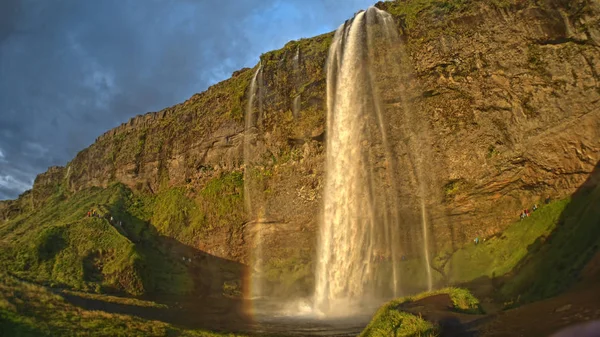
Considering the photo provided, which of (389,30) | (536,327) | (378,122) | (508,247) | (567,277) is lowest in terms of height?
(536,327)

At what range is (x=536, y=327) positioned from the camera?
966cm

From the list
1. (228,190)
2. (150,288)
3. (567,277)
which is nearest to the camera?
(567,277)

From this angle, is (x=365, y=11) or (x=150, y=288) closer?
(x=365, y=11)

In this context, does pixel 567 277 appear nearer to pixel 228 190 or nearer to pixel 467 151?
pixel 467 151

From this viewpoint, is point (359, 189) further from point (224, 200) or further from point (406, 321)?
point (406, 321)

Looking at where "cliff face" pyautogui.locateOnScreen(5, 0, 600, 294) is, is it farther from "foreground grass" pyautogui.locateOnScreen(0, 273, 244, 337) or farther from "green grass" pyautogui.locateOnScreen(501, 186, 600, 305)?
"foreground grass" pyautogui.locateOnScreen(0, 273, 244, 337)

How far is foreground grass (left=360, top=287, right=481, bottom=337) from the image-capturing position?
11.1 m

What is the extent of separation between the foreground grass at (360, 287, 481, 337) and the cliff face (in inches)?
485

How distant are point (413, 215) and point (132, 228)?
27546 mm

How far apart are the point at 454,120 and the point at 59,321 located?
2398cm

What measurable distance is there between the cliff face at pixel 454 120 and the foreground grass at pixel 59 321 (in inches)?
652

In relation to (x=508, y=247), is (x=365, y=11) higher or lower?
higher

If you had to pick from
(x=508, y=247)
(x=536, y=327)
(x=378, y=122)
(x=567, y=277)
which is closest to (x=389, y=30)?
(x=378, y=122)

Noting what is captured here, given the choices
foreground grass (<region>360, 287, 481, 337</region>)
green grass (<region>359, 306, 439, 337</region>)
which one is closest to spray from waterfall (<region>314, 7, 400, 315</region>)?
foreground grass (<region>360, 287, 481, 337</region>)
